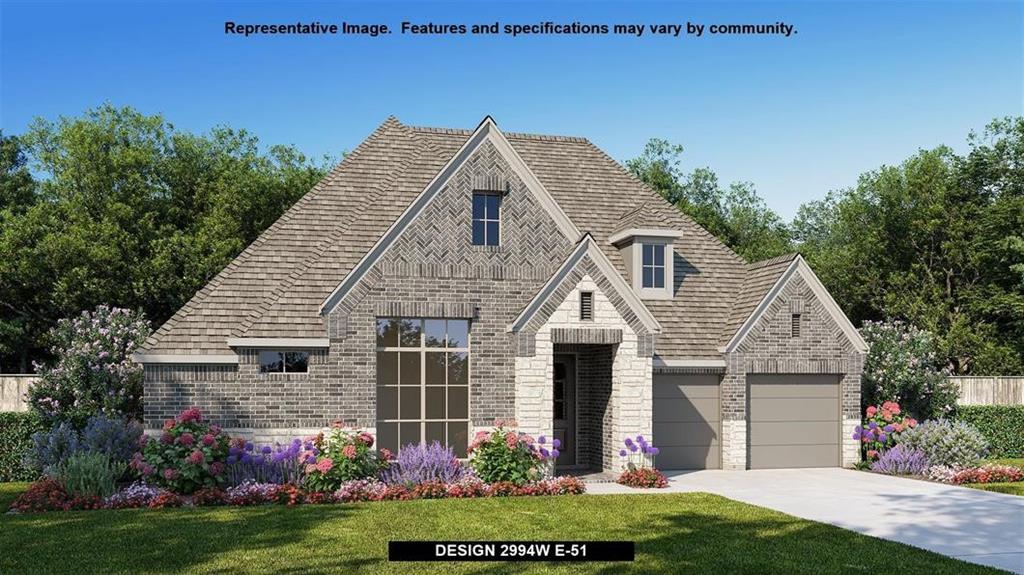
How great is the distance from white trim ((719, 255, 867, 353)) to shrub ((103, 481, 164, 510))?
506 inches

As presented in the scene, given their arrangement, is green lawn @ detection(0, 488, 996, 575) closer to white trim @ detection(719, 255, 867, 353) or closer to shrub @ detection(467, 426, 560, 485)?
shrub @ detection(467, 426, 560, 485)

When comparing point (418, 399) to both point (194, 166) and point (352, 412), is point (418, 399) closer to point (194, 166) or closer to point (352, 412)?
point (352, 412)

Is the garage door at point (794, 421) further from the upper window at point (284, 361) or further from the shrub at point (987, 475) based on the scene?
the upper window at point (284, 361)

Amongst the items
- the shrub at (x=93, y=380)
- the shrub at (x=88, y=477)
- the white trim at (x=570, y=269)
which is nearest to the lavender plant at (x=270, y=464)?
the shrub at (x=88, y=477)

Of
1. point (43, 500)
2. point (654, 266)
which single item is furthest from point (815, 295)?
point (43, 500)

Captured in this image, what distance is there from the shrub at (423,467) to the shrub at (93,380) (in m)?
7.62

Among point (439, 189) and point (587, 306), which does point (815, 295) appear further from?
point (439, 189)

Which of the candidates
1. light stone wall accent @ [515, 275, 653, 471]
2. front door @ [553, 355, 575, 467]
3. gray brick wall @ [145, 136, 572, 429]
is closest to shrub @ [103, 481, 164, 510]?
gray brick wall @ [145, 136, 572, 429]

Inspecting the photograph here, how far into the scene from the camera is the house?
60.6 ft

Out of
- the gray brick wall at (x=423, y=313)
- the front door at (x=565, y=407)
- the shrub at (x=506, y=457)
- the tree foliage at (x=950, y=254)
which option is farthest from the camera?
the tree foliage at (x=950, y=254)

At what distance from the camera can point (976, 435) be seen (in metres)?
20.6

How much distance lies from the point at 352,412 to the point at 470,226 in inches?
184

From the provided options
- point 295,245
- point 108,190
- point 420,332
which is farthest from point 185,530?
point 108,190

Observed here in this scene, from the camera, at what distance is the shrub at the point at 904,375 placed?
23.8 meters
